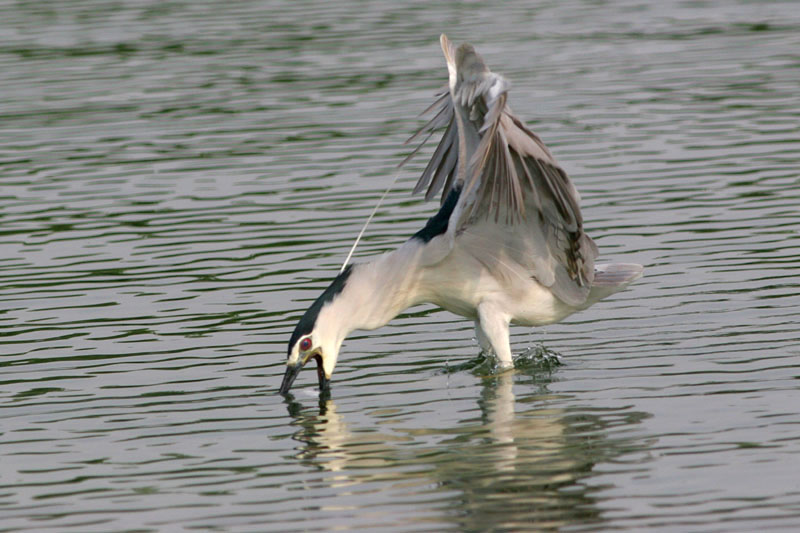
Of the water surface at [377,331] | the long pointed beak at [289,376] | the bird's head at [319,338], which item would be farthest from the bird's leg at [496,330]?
the long pointed beak at [289,376]

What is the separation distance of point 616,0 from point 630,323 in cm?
1762

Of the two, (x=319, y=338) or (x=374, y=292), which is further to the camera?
(x=374, y=292)

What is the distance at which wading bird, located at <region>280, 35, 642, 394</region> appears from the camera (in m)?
8.78

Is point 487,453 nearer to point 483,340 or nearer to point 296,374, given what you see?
point 296,374

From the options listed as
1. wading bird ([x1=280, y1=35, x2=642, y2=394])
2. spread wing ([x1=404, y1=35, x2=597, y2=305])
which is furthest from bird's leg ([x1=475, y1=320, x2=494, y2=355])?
spread wing ([x1=404, y1=35, x2=597, y2=305])

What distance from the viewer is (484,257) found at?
976cm

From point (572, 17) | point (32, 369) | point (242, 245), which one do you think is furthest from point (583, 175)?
point (572, 17)

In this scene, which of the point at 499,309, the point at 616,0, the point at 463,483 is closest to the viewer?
the point at 463,483

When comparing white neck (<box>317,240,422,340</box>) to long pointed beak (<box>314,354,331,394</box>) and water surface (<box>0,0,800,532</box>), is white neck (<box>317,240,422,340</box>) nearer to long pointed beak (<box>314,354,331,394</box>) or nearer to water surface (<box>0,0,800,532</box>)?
long pointed beak (<box>314,354,331,394</box>)

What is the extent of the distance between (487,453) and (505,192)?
175 cm

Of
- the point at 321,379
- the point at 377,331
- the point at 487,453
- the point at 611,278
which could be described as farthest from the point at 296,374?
the point at 611,278

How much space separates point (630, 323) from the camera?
10672 mm

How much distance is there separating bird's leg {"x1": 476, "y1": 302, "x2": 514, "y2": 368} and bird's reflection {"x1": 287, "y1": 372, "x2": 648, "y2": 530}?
44 cm

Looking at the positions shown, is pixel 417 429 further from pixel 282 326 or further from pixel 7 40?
pixel 7 40
